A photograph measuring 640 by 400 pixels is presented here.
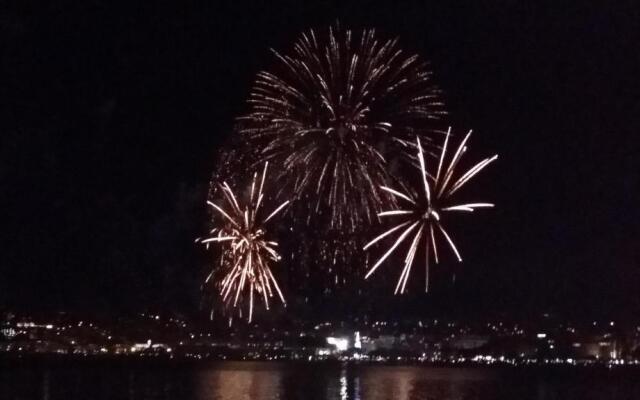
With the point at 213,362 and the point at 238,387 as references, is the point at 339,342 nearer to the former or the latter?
the point at 213,362

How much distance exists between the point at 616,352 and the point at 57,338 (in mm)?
76279

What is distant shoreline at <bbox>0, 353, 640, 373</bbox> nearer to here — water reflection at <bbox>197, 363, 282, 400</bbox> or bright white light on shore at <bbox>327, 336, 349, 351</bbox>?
bright white light on shore at <bbox>327, 336, 349, 351</bbox>

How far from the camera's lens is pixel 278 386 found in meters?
92.4

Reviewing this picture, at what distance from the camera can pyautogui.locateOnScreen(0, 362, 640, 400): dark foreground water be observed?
7744 cm

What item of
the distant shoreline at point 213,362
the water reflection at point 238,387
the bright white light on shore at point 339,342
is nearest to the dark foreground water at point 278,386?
the water reflection at point 238,387

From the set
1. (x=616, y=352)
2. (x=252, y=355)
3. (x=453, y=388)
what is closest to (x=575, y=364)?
(x=616, y=352)

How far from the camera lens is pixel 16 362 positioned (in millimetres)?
132000

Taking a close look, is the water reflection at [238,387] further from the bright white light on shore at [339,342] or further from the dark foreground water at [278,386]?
the bright white light on shore at [339,342]

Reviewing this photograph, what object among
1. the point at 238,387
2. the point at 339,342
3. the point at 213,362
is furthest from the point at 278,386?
the point at 213,362

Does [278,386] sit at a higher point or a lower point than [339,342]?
lower

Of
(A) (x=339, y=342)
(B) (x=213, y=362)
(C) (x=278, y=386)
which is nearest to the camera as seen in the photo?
(C) (x=278, y=386)

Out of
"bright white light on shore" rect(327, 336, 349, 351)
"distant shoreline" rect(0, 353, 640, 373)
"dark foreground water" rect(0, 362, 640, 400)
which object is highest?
"bright white light on shore" rect(327, 336, 349, 351)

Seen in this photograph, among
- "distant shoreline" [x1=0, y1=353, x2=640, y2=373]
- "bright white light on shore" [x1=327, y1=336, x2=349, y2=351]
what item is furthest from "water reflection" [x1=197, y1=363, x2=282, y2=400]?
"bright white light on shore" [x1=327, y1=336, x2=349, y2=351]

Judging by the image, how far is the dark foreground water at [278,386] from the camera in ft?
254
